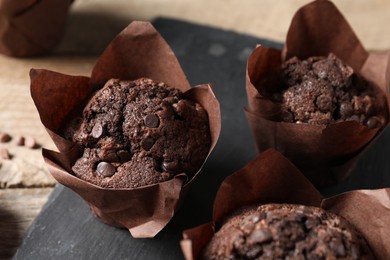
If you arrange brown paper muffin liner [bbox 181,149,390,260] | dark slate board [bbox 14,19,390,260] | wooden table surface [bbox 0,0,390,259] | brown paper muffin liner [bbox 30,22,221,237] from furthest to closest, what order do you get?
wooden table surface [bbox 0,0,390,259]
dark slate board [bbox 14,19,390,260]
brown paper muffin liner [bbox 30,22,221,237]
brown paper muffin liner [bbox 181,149,390,260]

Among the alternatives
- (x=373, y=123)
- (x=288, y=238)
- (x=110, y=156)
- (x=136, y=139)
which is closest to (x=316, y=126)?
(x=373, y=123)

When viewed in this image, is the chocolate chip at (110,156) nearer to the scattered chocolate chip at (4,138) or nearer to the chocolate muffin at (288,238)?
the chocolate muffin at (288,238)

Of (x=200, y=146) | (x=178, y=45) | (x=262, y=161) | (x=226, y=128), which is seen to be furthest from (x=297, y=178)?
(x=178, y=45)

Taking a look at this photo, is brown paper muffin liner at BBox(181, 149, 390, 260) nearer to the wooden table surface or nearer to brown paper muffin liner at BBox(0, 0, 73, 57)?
the wooden table surface

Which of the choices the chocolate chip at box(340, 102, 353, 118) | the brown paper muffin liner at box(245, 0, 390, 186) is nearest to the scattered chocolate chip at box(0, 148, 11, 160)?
the brown paper muffin liner at box(245, 0, 390, 186)

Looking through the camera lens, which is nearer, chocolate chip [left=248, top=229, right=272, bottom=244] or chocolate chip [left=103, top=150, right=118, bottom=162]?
chocolate chip [left=248, top=229, right=272, bottom=244]
